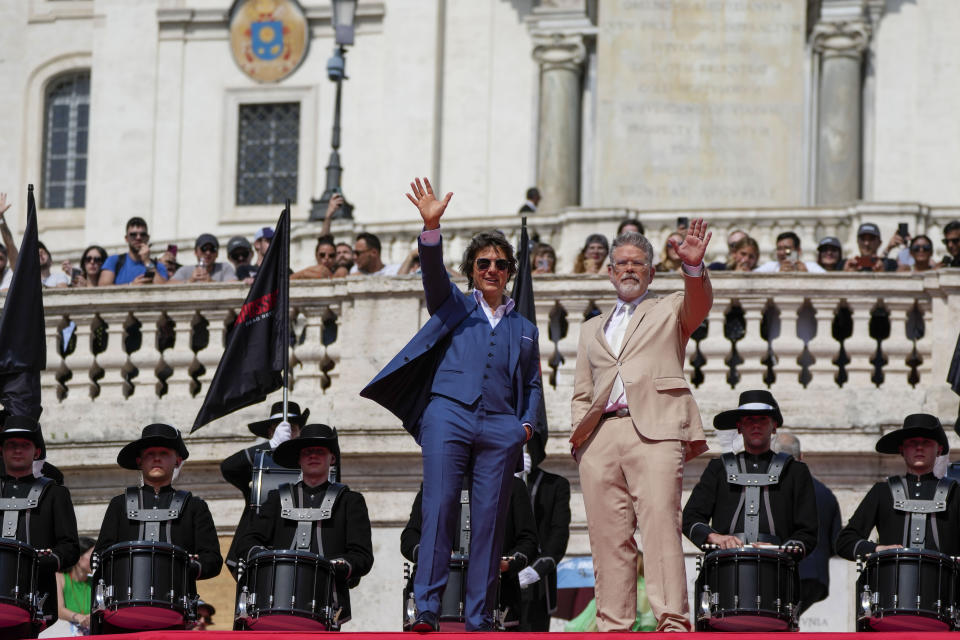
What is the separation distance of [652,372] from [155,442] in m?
2.82

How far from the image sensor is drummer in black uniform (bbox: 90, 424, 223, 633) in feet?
41.5

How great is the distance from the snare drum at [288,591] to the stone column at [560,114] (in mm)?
17268

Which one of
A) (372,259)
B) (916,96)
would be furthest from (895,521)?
(916,96)

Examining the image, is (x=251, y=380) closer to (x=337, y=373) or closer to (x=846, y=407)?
(x=337, y=373)

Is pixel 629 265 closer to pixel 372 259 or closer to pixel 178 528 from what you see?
pixel 178 528

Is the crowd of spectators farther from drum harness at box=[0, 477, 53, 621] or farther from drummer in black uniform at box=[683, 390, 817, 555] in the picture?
drum harness at box=[0, 477, 53, 621]

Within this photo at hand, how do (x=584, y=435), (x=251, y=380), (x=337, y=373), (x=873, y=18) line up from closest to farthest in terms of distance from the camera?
(x=584, y=435) < (x=251, y=380) < (x=337, y=373) < (x=873, y=18)

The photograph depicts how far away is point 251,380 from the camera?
49.6 ft

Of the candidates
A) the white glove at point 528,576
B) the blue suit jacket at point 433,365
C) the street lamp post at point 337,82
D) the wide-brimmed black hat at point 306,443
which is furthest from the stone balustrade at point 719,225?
the blue suit jacket at point 433,365

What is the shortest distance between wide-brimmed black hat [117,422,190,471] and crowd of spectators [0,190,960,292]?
4017 millimetres

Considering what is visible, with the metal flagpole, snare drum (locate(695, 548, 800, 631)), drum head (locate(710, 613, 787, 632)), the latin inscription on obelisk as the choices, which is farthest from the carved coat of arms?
drum head (locate(710, 613, 787, 632))

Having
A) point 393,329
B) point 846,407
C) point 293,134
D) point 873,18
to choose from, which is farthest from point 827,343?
point 293,134

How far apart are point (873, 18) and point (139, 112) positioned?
9.72 metres

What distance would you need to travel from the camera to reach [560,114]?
95.6ft
